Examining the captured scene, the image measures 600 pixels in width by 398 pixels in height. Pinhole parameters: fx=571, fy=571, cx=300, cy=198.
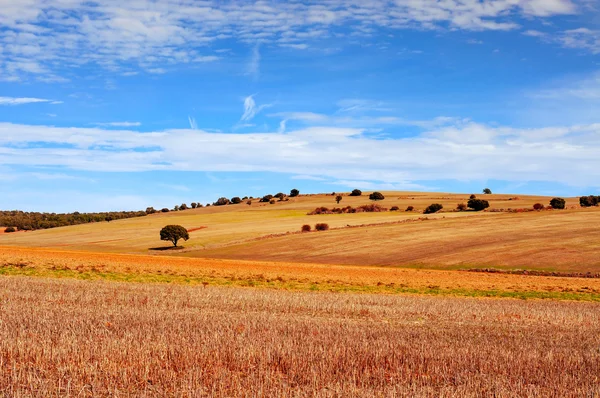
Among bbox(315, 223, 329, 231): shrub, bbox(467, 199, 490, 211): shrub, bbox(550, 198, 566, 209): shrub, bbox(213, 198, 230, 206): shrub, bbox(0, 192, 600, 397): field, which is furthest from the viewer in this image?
bbox(213, 198, 230, 206): shrub

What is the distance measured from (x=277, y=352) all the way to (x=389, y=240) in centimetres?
6050

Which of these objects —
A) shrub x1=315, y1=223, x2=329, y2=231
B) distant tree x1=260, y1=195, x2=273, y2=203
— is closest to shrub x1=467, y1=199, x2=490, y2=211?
shrub x1=315, y1=223, x2=329, y2=231

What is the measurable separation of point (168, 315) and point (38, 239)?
297 feet

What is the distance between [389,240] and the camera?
7125 centimetres

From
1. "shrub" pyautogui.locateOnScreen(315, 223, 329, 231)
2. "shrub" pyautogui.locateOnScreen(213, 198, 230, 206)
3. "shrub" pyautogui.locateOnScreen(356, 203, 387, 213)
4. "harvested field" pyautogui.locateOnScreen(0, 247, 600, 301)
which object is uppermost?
"shrub" pyautogui.locateOnScreen(213, 198, 230, 206)

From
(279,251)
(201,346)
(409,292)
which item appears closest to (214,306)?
(201,346)

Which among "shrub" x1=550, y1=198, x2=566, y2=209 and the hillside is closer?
the hillside

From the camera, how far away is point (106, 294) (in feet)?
73.3

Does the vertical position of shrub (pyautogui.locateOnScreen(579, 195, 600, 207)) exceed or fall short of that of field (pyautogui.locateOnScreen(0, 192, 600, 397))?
it exceeds it

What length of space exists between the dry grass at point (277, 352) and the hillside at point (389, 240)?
37.7 metres

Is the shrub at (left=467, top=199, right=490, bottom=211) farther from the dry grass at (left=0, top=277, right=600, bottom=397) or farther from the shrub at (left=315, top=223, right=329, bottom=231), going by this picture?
the dry grass at (left=0, top=277, right=600, bottom=397)

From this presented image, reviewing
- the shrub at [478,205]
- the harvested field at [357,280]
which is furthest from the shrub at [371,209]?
the harvested field at [357,280]

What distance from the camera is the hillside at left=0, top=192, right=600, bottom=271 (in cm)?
5688

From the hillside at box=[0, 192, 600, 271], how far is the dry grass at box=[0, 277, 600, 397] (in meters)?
37.7
